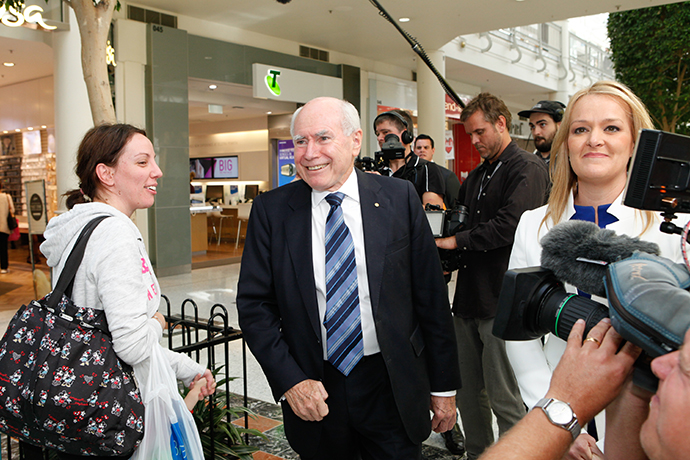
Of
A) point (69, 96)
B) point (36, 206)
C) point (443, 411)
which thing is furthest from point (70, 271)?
point (36, 206)

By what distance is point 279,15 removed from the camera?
363 inches

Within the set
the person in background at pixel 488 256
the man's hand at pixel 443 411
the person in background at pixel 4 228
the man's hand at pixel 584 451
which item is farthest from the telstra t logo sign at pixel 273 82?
the man's hand at pixel 584 451

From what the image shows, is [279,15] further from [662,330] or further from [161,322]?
[662,330]

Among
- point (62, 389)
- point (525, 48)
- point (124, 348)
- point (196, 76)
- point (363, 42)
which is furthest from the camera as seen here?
point (525, 48)

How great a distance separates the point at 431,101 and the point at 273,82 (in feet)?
11.7

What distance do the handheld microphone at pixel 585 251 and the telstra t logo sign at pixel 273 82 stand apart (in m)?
9.58

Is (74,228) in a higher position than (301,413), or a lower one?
higher

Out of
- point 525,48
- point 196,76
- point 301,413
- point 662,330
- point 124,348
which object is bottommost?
point 301,413

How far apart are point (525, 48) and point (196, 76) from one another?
10.2 metres

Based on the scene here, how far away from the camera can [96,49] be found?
3137mm

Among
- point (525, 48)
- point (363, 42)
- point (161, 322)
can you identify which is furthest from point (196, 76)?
point (525, 48)

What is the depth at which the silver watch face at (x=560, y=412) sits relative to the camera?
2.76ft

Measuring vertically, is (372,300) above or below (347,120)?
below

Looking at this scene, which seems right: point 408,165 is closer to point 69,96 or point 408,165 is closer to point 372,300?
point 372,300
